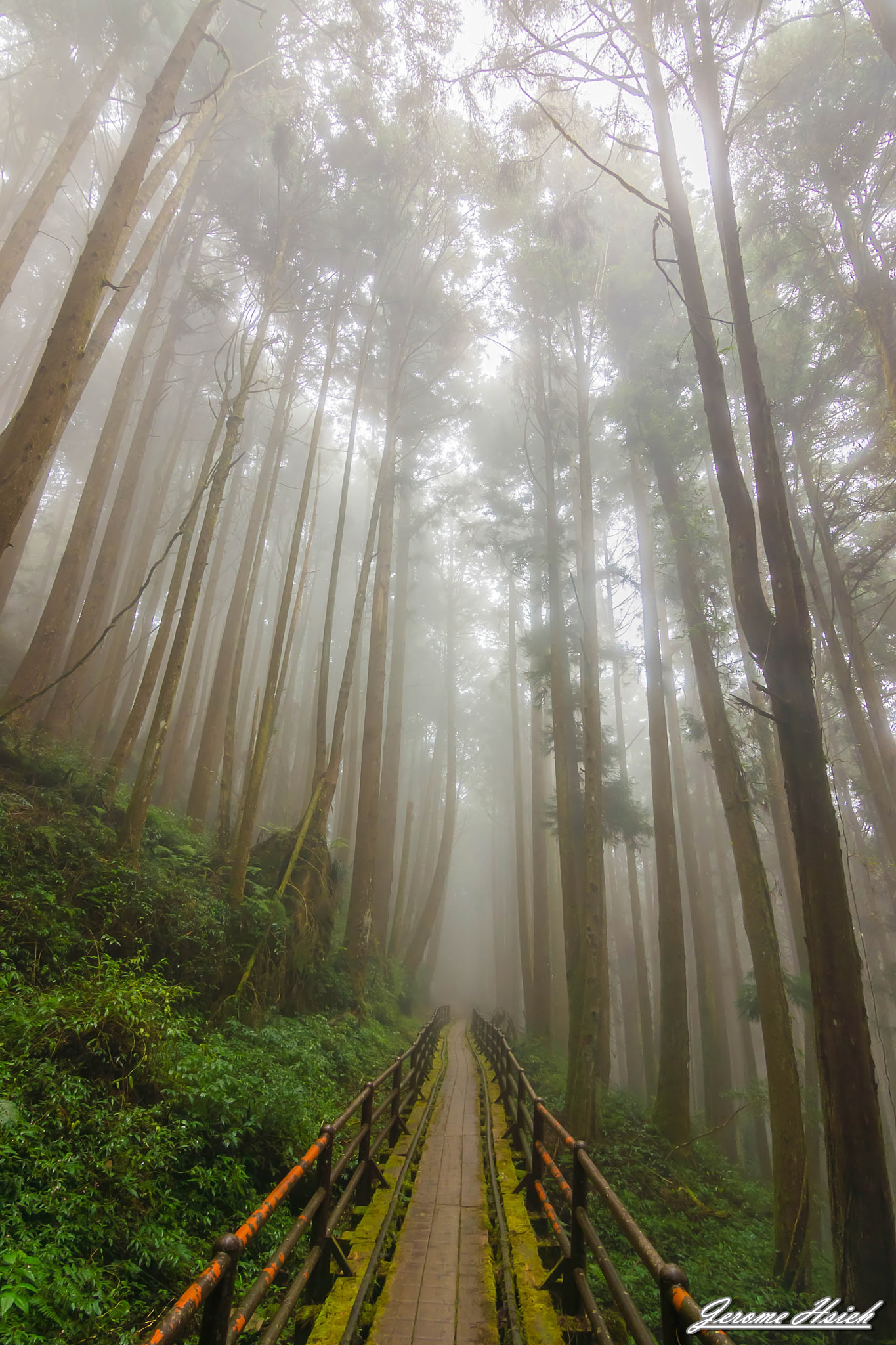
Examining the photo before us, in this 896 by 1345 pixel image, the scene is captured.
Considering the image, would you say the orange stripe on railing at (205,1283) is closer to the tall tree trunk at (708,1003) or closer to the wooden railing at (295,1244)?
the wooden railing at (295,1244)

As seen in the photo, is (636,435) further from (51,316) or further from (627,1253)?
(51,316)

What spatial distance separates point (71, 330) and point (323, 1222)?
714 cm

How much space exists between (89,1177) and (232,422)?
8101 mm

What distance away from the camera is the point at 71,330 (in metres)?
5.23

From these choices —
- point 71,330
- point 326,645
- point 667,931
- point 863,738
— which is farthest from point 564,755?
point 71,330

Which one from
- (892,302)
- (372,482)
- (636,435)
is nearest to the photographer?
(892,302)

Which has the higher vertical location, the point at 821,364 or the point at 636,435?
the point at 821,364

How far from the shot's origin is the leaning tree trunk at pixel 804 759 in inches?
123

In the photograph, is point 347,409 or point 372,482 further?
point 372,482

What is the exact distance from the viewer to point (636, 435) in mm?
11016

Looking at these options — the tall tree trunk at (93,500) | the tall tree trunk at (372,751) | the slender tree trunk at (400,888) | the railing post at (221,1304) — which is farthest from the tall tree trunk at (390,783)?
the railing post at (221,1304)

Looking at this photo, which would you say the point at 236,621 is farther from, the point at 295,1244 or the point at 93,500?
the point at 295,1244

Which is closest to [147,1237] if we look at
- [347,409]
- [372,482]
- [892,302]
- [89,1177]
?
Result: [89,1177]

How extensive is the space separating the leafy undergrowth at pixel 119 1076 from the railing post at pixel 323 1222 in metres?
0.72
